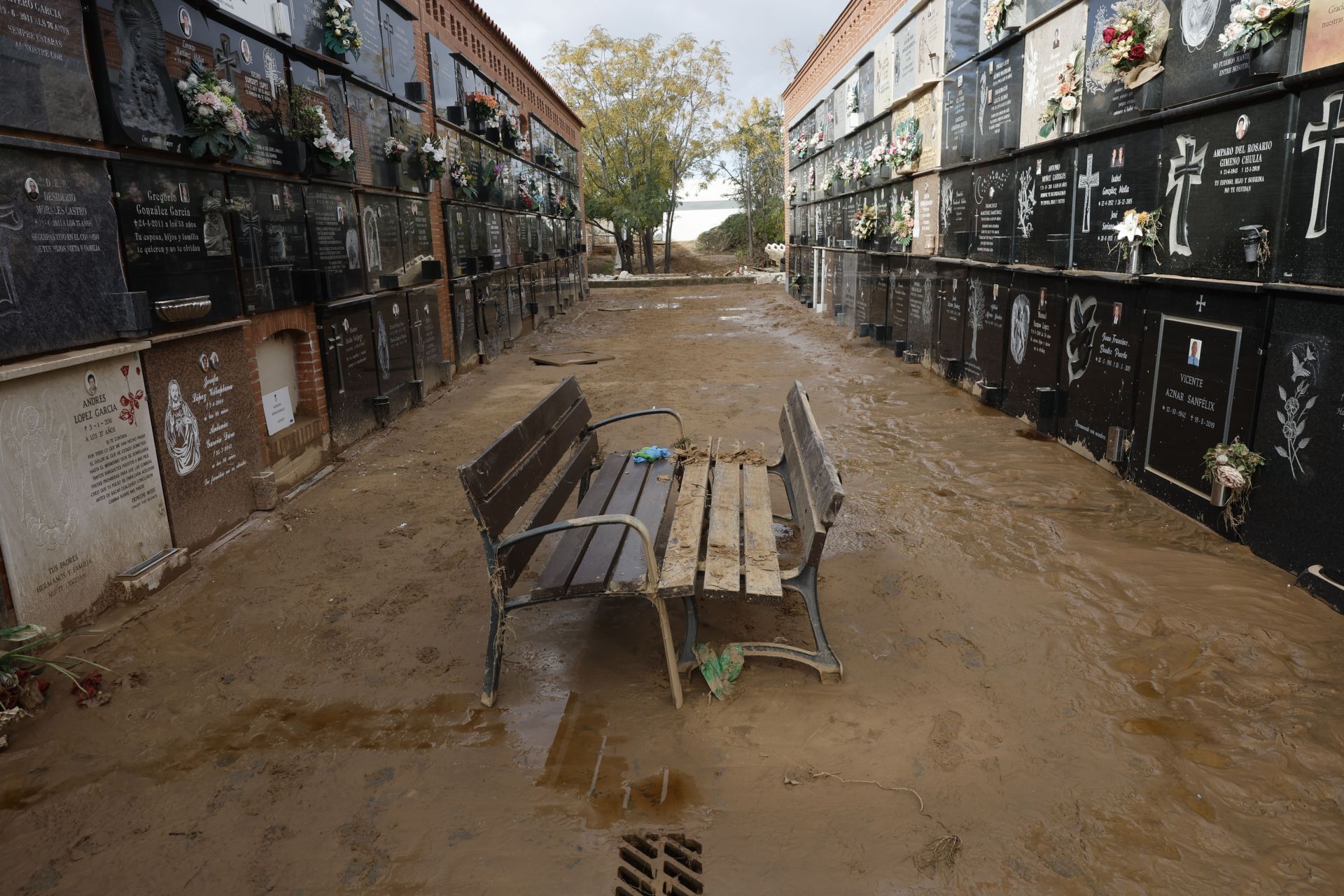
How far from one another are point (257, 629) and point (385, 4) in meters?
7.20

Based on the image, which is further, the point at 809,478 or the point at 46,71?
the point at 46,71

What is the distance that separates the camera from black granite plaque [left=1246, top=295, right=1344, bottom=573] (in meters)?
3.73

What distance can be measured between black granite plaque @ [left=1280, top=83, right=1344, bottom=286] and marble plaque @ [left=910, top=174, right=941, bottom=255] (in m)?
5.92

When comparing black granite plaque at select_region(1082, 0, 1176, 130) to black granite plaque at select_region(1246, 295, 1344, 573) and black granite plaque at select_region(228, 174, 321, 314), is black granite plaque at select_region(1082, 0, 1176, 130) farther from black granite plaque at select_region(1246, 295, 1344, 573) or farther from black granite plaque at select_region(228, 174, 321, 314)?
black granite plaque at select_region(228, 174, 321, 314)

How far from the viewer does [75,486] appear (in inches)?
153

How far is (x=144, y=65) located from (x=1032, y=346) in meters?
6.48

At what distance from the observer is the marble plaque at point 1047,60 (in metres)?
6.17

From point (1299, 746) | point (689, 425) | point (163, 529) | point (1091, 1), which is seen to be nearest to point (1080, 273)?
point (1091, 1)

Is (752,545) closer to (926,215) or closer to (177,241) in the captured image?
(177,241)

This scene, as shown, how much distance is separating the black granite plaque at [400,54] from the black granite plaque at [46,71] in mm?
4783

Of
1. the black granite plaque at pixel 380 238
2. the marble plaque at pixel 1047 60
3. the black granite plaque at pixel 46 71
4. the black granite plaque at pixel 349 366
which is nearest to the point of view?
the black granite plaque at pixel 46 71

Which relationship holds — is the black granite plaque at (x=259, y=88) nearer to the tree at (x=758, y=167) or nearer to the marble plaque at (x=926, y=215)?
the marble plaque at (x=926, y=215)

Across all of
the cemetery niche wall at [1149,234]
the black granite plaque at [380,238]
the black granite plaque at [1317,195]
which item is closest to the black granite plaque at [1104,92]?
the cemetery niche wall at [1149,234]

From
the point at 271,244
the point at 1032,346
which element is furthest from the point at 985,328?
the point at 271,244
